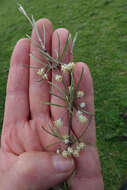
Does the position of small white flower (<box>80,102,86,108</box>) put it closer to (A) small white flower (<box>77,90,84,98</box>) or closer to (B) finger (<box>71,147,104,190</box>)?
(A) small white flower (<box>77,90,84,98</box>)

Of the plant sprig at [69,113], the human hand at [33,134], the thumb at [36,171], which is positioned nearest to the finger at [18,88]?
the human hand at [33,134]

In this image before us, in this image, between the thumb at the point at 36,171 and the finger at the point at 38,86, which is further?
the finger at the point at 38,86

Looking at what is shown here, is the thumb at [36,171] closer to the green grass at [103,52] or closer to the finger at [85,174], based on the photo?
the finger at [85,174]

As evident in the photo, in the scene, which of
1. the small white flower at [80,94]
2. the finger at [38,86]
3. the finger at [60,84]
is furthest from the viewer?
the finger at [38,86]

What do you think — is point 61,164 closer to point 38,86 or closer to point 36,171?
point 36,171

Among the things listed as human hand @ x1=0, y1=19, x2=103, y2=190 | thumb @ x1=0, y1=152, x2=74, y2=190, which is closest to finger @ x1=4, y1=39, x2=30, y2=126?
human hand @ x1=0, y1=19, x2=103, y2=190

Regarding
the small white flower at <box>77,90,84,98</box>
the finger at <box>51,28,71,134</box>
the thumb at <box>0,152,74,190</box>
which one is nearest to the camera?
the thumb at <box>0,152,74,190</box>

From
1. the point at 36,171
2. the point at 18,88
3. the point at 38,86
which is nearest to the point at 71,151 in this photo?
the point at 36,171
